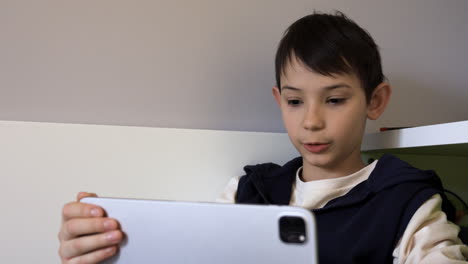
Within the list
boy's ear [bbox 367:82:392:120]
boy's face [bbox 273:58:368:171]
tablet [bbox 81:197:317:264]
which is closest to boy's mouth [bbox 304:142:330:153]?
boy's face [bbox 273:58:368:171]

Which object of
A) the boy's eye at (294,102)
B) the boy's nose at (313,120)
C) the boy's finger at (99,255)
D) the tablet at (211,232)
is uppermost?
the boy's eye at (294,102)

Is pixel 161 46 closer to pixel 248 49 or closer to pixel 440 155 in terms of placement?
pixel 248 49

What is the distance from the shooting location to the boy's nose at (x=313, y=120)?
0.66m

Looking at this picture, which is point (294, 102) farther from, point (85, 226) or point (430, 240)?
point (85, 226)

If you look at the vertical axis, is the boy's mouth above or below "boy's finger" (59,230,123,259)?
above

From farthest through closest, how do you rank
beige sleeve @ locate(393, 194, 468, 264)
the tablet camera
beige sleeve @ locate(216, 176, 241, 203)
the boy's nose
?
beige sleeve @ locate(216, 176, 241, 203) → the boy's nose → beige sleeve @ locate(393, 194, 468, 264) → the tablet camera

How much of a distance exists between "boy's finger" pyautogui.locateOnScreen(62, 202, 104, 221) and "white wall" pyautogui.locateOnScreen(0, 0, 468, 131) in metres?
0.30

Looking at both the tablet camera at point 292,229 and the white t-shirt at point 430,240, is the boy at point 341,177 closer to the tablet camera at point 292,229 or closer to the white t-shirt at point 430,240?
the white t-shirt at point 430,240

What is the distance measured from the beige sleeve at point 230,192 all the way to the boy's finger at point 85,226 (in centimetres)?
32

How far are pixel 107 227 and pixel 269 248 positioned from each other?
167mm

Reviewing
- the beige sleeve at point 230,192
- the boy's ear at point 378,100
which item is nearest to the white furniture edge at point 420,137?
the boy's ear at point 378,100

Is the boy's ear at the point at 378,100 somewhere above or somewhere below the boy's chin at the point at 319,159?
above

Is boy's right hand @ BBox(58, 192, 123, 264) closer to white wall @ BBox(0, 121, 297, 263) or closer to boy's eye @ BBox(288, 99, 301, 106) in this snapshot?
white wall @ BBox(0, 121, 297, 263)

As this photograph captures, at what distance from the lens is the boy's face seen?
67 cm
